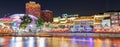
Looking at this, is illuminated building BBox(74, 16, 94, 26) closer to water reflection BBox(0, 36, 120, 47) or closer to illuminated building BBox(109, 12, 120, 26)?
illuminated building BBox(109, 12, 120, 26)

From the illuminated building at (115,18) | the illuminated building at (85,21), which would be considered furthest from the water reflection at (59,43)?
the illuminated building at (85,21)

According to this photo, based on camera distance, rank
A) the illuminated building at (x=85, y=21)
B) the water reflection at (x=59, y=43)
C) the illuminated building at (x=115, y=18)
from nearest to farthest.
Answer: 1. the water reflection at (x=59, y=43)
2. the illuminated building at (x=115, y=18)
3. the illuminated building at (x=85, y=21)

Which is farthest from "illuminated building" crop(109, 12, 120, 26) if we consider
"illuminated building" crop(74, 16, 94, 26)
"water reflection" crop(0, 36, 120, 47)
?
"water reflection" crop(0, 36, 120, 47)

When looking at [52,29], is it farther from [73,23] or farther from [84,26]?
[84,26]

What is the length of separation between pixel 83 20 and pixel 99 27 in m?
16.7

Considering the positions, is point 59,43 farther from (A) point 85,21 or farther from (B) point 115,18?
(A) point 85,21

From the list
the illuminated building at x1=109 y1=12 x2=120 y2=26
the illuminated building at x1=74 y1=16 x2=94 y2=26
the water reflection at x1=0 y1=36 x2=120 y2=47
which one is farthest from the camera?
the illuminated building at x1=74 y1=16 x2=94 y2=26

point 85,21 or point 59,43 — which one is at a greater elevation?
point 85,21

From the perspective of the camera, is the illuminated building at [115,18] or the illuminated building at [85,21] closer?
the illuminated building at [115,18]

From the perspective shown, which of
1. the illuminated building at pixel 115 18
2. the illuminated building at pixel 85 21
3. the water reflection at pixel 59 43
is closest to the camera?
the water reflection at pixel 59 43

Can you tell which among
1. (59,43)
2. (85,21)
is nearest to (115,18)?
(85,21)

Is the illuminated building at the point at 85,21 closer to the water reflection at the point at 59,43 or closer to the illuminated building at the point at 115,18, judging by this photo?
the illuminated building at the point at 115,18

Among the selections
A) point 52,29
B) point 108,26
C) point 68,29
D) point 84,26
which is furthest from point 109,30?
point 52,29

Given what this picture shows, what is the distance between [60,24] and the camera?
7298 inches
